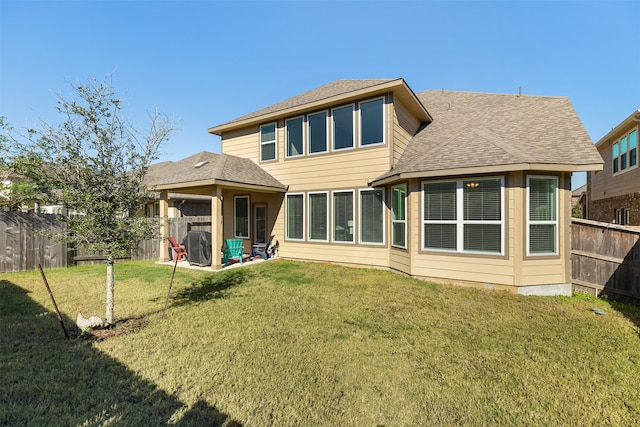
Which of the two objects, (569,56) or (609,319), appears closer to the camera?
(609,319)

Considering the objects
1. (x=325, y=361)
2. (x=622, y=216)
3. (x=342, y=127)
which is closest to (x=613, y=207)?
(x=622, y=216)

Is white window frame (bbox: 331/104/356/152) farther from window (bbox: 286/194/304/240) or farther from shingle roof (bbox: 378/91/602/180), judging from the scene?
window (bbox: 286/194/304/240)

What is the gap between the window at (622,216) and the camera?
482 inches

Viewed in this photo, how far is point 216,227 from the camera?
8656mm

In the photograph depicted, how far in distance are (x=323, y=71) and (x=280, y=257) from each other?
976 cm

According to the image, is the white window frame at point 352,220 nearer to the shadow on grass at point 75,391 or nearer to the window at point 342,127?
the window at point 342,127

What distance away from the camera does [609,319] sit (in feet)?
15.8

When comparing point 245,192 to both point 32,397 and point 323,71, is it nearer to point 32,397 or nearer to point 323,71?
point 323,71

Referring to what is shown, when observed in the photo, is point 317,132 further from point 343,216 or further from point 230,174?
point 230,174

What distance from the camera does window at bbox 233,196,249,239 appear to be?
38.5ft

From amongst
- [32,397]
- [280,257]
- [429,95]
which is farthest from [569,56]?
[32,397]

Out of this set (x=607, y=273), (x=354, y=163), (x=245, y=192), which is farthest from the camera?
(x=245, y=192)

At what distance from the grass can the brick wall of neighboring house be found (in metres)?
9.00

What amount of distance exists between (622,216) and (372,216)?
514 inches
